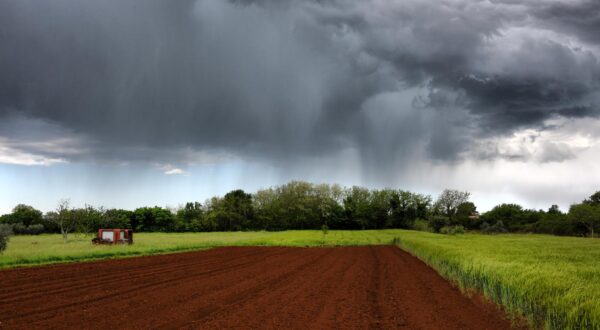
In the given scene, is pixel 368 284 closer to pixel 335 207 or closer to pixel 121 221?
pixel 121 221

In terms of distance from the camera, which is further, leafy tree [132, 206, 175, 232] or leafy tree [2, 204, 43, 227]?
leafy tree [132, 206, 175, 232]

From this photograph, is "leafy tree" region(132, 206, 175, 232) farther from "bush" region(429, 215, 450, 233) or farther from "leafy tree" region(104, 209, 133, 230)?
"bush" region(429, 215, 450, 233)

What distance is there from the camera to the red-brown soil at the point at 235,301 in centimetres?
1084

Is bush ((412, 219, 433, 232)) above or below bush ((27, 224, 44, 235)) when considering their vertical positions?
below

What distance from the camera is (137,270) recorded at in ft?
75.2

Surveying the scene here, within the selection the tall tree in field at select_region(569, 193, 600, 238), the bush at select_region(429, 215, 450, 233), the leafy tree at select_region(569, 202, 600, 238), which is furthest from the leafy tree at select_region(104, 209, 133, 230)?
the leafy tree at select_region(569, 202, 600, 238)

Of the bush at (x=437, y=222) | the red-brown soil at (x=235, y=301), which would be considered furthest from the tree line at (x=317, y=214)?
the red-brown soil at (x=235, y=301)

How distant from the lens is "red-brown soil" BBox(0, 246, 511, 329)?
10.8 meters

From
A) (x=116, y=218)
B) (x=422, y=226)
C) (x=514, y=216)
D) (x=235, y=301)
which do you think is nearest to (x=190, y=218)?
(x=116, y=218)

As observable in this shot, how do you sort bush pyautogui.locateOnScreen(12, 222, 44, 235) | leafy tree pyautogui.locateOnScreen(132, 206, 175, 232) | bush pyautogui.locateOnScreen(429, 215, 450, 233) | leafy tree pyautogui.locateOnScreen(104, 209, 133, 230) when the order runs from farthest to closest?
leafy tree pyautogui.locateOnScreen(132, 206, 175, 232) → bush pyautogui.locateOnScreen(429, 215, 450, 233) → bush pyautogui.locateOnScreen(12, 222, 44, 235) → leafy tree pyautogui.locateOnScreen(104, 209, 133, 230)

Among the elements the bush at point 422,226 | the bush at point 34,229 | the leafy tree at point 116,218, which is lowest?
the bush at point 422,226

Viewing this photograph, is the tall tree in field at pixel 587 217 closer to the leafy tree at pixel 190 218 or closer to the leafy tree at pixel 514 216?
the leafy tree at pixel 514 216

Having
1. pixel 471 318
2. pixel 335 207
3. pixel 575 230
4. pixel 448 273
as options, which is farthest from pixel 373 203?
pixel 471 318

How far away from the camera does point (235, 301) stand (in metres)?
13.6
